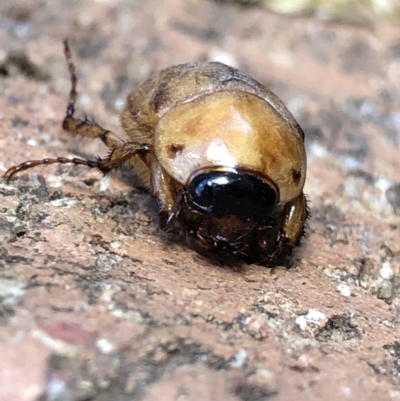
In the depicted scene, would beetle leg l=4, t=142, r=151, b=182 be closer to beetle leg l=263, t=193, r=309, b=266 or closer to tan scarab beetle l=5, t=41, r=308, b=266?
tan scarab beetle l=5, t=41, r=308, b=266

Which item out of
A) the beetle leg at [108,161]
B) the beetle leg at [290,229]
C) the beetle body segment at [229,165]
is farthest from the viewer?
the beetle leg at [108,161]

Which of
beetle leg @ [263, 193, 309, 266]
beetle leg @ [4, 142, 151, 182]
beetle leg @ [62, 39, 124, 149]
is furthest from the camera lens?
beetle leg @ [62, 39, 124, 149]

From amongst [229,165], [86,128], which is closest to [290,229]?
[229,165]

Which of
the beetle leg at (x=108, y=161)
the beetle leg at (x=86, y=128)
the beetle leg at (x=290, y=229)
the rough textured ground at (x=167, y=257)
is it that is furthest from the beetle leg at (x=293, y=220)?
the beetle leg at (x=86, y=128)

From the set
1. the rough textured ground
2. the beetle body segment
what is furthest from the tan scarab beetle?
the rough textured ground

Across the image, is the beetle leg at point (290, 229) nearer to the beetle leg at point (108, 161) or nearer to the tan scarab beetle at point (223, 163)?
the tan scarab beetle at point (223, 163)

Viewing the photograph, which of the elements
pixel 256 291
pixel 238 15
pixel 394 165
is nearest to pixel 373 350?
pixel 256 291

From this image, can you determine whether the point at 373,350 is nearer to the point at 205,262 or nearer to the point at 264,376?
the point at 264,376
